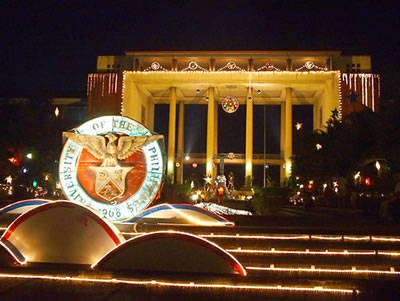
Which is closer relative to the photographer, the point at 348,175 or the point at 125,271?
the point at 125,271

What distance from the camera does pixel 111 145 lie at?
8.30 meters

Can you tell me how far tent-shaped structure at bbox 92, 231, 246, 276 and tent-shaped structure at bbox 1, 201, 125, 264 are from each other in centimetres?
73

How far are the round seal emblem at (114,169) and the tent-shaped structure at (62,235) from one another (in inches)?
76.4

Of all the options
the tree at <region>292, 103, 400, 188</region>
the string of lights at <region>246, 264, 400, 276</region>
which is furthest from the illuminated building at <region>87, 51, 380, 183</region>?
the string of lights at <region>246, 264, 400, 276</region>

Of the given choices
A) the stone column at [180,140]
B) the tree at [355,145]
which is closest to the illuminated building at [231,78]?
the stone column at [180,140]

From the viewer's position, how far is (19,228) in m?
6.38

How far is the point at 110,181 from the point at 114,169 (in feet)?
0.89

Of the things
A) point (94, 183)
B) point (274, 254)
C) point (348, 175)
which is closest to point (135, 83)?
point (348, 175)

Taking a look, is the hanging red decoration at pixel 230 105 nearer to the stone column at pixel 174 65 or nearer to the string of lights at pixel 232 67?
the string of lights at pixel 232 67

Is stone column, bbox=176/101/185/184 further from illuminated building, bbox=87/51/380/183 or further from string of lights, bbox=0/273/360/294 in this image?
string of lights, bbox=0/273/360/294

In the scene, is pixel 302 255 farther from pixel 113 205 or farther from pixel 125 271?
pixel 113 205

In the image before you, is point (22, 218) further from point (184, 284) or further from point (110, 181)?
point (184, 284)

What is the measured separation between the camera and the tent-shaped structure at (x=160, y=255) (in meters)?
5.41

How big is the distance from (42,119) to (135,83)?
14432 mm
